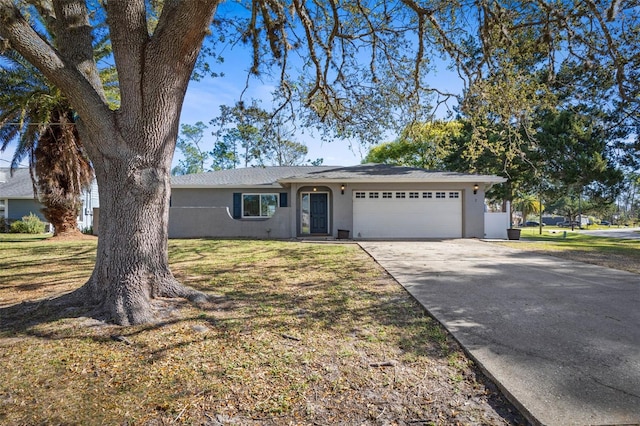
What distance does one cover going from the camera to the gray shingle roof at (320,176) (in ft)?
47.6

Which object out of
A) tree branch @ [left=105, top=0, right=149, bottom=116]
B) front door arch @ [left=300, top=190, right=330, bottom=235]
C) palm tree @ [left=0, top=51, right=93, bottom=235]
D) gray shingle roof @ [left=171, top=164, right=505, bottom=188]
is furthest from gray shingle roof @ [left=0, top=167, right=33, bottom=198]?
tree branch @ [left=105, top=0, right=149, bottom=116]

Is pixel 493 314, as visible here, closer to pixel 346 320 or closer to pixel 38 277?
pixel 346 320

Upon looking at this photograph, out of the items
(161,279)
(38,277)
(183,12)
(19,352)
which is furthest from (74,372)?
(38,277)

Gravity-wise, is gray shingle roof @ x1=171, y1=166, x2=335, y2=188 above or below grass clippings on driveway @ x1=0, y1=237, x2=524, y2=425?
above

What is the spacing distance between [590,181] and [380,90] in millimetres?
18619

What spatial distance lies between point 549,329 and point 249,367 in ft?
10.1

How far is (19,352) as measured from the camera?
3.10 m

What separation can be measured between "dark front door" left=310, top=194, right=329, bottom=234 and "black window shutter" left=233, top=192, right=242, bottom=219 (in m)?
3.39

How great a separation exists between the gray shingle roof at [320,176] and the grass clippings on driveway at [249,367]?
999cm

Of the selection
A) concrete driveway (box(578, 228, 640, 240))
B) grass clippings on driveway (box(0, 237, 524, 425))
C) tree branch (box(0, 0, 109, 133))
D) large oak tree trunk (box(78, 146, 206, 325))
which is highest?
tree branch (box(0, 0, 109, 133))

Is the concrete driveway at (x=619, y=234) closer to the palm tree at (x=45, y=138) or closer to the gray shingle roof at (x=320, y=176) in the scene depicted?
the gray shingle roof at (x=320, y=176)

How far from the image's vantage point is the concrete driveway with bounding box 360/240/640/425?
235 cm

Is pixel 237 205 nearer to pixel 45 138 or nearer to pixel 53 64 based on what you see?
pixel 45 138

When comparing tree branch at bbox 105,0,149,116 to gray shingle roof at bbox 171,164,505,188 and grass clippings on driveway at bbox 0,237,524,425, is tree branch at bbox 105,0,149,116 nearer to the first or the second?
grass clippings on driveway at bbox 0,237,524,425
